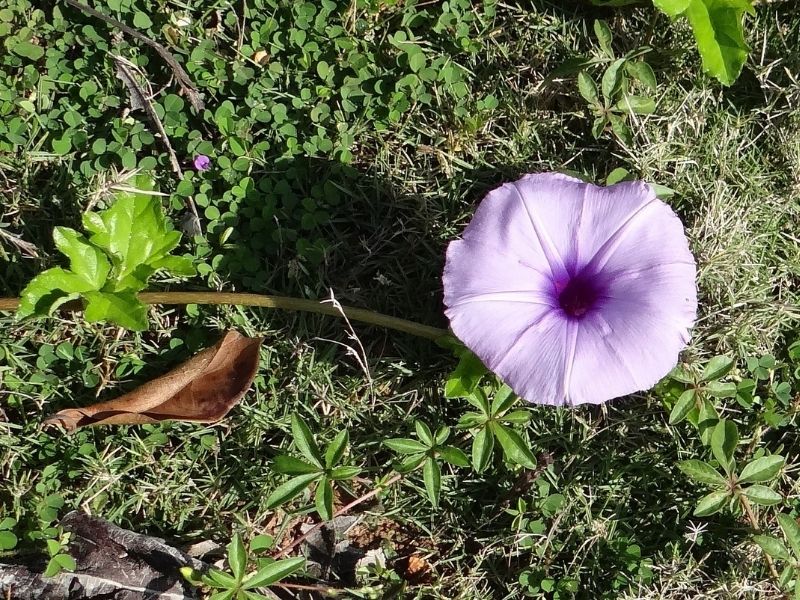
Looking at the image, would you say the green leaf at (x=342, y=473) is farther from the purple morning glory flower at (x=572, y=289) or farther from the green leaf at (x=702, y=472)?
the green leaf at (x=702, y=472)

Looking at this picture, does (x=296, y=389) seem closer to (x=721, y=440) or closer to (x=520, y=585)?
(x=520, y=585)

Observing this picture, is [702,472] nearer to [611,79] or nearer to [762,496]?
[762,496]

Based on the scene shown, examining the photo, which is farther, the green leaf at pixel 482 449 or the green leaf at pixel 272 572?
the green leaf at pixel 482 449

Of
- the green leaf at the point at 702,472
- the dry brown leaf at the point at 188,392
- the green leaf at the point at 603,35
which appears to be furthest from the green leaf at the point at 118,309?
the green leaf at the point at 603,35

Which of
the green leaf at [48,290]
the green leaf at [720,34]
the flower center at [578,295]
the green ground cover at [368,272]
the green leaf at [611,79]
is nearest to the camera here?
the flower center at [578,295]

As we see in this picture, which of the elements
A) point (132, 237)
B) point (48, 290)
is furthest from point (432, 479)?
point (48, 290)

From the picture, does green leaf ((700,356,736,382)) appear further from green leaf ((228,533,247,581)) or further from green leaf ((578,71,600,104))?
green leaf ((228,533,247,581))
